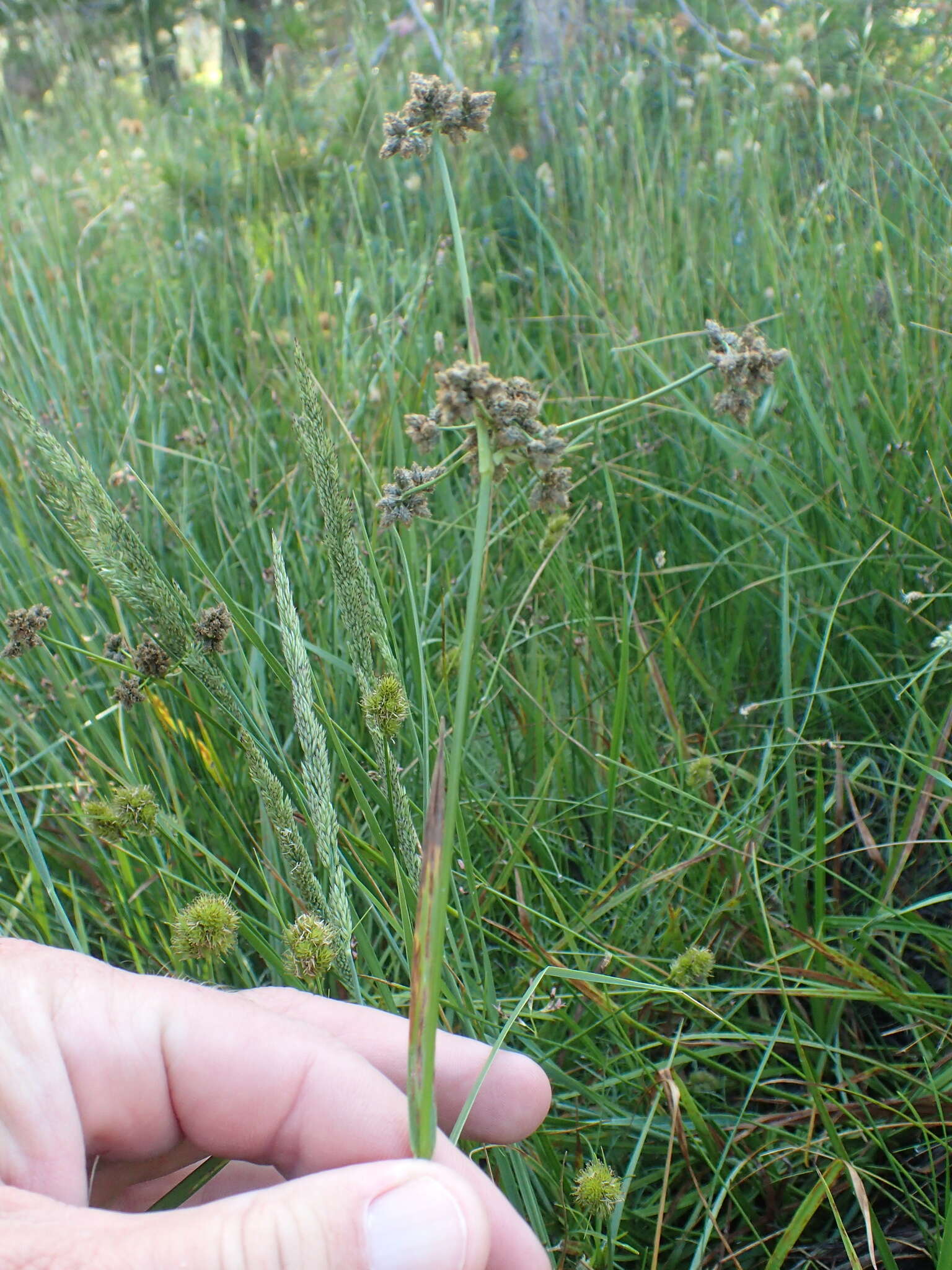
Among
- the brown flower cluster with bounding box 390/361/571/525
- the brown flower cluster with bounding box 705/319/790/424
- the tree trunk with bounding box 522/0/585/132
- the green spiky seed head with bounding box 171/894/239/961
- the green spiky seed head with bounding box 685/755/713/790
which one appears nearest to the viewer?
the brown flower cluster with bounding box 390/361/571/525

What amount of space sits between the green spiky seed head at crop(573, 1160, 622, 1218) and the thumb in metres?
0.14

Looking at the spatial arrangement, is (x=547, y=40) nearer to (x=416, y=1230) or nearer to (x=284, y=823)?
(x=284, y=823)

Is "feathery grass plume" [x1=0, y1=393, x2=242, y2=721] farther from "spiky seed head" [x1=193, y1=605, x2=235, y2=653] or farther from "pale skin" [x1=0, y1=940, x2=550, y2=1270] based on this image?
"pale skin" [x1=0, y1=940, x2=550, y2=1270]

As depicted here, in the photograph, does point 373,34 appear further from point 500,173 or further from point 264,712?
point 264,712

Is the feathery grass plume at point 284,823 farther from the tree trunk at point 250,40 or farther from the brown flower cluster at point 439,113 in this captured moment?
the tree trunk at point 250,40

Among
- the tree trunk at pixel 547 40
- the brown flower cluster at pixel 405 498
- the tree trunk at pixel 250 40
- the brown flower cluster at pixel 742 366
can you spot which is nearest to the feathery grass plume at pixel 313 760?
the brown flower cluster at pixel 405 498

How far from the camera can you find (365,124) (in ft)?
13.1

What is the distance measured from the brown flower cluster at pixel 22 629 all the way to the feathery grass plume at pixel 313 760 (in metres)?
0.34

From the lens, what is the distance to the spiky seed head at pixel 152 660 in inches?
40.8

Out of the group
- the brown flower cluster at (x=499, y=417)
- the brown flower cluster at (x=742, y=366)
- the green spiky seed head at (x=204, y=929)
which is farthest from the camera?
the brown flower cluster at (x=742, y=366)

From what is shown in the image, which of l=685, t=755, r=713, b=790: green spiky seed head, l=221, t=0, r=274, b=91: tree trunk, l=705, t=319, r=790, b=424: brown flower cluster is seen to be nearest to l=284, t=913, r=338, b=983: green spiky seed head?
l=685, t=755, r=713, b=790: green spiky seed head

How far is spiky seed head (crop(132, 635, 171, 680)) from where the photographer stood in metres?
1.04

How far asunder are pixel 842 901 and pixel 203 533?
1.49 m

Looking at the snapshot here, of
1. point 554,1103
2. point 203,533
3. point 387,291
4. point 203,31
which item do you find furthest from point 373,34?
point 554,1103
